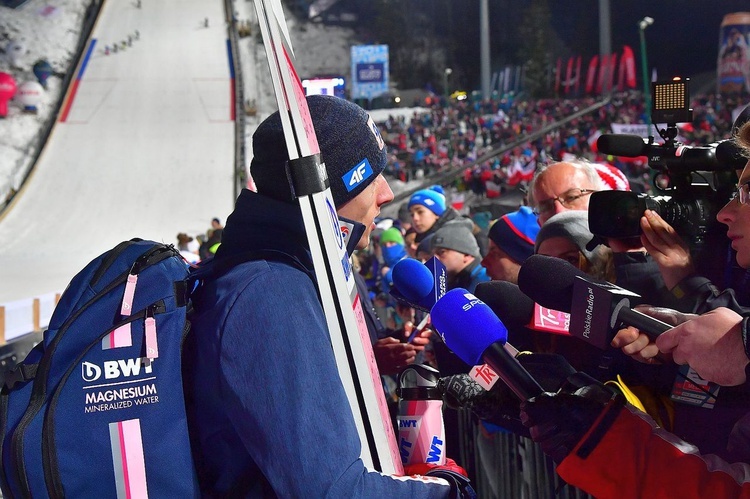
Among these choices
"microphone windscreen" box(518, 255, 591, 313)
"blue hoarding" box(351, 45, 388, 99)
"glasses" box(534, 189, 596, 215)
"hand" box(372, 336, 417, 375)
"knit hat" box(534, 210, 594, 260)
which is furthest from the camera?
"blue hoarding" box(351, 45, 388, 99)

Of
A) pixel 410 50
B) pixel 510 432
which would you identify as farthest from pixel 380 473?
pixel 410 50

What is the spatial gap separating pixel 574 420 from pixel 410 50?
4811 centimetres

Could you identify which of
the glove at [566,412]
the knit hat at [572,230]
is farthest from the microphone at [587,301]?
the knit hat at [572,230]

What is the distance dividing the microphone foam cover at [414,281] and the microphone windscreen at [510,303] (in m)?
0.24

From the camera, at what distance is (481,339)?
152 centimetres

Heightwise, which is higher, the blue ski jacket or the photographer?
the blue ski jacket

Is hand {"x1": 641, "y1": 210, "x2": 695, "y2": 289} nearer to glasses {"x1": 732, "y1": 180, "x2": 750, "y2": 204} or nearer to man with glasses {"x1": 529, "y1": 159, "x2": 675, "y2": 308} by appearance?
glasses {"x1": 732, "y1": 180, "x2": 750, "y2": 204}

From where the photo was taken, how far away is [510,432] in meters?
2.38

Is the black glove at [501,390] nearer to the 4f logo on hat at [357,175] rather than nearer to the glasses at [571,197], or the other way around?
the 4f logo on hat at [357,175]

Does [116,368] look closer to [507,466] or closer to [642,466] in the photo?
[642,466]

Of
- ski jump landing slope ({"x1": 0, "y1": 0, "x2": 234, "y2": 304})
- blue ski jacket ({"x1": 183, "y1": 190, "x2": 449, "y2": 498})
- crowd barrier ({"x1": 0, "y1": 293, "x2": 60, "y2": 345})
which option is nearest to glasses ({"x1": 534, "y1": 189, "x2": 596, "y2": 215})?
blue ski jacket ({"x1": 183, "y1": 190, "x2": 449, "y2": 498})

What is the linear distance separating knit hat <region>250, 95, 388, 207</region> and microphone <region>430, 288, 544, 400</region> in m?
0.32

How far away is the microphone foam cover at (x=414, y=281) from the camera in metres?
2.17

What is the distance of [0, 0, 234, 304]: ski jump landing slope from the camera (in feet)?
69.8
